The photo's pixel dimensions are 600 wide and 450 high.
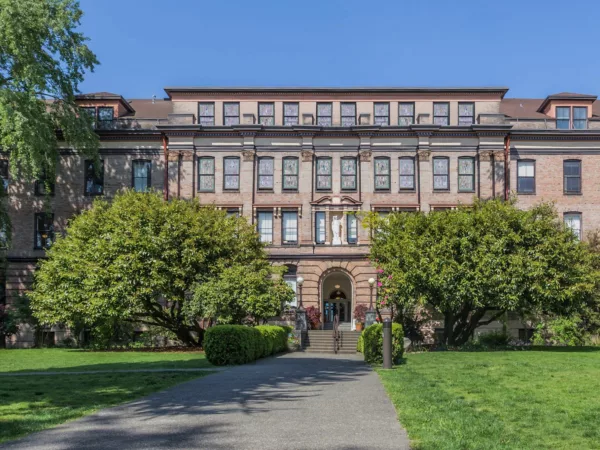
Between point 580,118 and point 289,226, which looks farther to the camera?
point 580,118

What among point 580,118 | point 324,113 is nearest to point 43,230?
point 324,113

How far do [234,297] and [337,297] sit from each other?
16335 mm

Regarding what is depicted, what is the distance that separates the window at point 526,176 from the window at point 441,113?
17.0ft

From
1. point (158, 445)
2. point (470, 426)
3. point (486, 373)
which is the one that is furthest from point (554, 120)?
point (158, 445)

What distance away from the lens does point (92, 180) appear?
47125mm

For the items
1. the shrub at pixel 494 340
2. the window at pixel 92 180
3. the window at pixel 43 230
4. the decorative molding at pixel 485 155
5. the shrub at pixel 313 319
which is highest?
the decorative molding at pixel 485 155

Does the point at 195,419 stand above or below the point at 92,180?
below

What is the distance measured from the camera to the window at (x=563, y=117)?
1873 inches

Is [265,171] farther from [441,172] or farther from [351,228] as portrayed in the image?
[441,172]

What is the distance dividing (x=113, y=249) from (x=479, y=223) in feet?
56.6

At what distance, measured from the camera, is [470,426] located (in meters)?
11.1

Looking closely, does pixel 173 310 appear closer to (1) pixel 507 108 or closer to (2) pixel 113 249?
(2) pixel 113 249

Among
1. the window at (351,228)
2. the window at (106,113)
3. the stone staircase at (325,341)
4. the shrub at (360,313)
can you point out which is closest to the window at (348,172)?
the window at (351,228)

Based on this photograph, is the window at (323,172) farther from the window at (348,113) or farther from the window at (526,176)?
the window at (526,176)
